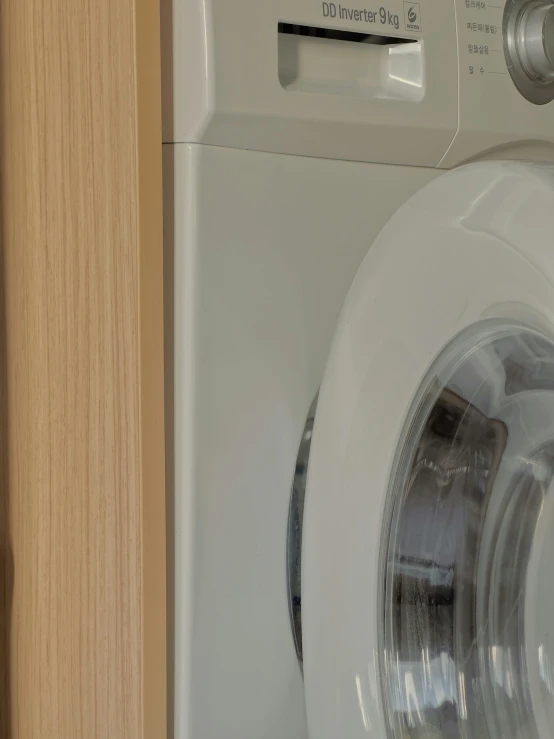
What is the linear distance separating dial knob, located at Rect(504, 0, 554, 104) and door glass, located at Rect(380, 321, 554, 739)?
23cm

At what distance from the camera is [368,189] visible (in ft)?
1.85

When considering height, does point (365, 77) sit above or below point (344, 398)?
above

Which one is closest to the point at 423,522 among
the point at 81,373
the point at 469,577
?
the point at 469,577

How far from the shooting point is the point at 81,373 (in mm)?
596

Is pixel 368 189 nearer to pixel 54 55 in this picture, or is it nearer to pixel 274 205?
pixel 274 205

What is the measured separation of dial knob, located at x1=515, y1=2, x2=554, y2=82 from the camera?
22.8 inches

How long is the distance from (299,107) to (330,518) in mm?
234

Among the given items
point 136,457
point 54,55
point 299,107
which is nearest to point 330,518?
point 136,457

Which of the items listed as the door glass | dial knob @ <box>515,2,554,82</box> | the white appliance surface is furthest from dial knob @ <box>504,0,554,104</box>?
the door glass

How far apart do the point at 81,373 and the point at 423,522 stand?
24cm

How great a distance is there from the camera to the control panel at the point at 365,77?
489 millimetres

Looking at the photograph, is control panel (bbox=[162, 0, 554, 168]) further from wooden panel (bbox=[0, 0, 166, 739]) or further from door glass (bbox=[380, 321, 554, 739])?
door glass (bbox=[380, 321, 554, 739])

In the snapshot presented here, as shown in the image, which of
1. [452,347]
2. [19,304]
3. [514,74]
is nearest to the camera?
[452,347]

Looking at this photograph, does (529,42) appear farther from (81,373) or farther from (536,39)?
(81,373)
